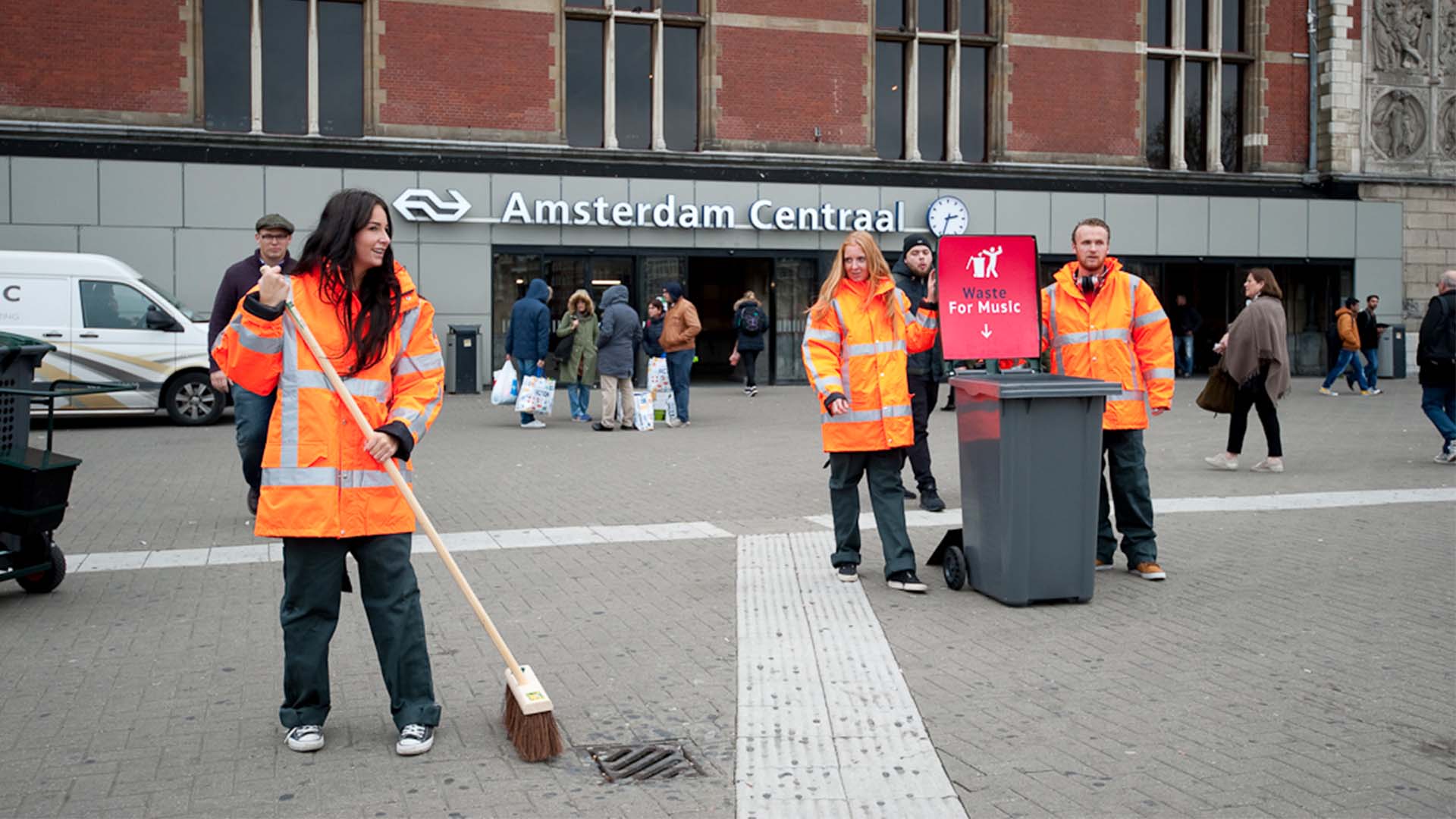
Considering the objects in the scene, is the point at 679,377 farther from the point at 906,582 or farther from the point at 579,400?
the point at 906,582

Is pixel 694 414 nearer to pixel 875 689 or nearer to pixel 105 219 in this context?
pixel 105 219

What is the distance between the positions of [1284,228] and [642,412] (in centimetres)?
1700

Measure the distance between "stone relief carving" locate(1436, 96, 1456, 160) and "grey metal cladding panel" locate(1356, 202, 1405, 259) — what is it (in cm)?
154

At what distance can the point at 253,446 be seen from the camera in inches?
303

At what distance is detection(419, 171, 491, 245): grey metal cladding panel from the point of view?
75.4 feet

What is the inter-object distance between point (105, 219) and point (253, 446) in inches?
618

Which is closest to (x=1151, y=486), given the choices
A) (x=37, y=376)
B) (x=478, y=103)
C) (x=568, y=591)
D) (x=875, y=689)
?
(x=568, y=591)

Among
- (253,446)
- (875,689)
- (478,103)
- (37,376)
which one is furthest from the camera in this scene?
(478,103)

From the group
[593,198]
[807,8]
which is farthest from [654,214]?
[807,8]

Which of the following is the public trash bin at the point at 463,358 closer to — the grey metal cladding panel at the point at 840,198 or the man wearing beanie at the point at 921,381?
the grey metal cladding panel at the point at 840,198

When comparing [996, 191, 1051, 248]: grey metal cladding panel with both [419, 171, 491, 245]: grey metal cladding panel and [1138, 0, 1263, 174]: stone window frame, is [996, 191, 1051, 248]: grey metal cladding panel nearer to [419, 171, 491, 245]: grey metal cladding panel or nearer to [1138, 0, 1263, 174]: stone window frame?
[1138, 0, 1263, 174]: stone window frame

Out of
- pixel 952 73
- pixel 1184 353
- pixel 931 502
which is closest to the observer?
pixel 931 502

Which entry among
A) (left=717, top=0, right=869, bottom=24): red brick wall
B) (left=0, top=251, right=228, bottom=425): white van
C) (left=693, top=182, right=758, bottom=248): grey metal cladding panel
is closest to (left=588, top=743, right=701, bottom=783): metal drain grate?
(left=0, top=251, right=228, bottom=425): white van

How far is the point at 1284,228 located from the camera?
1108 inches
